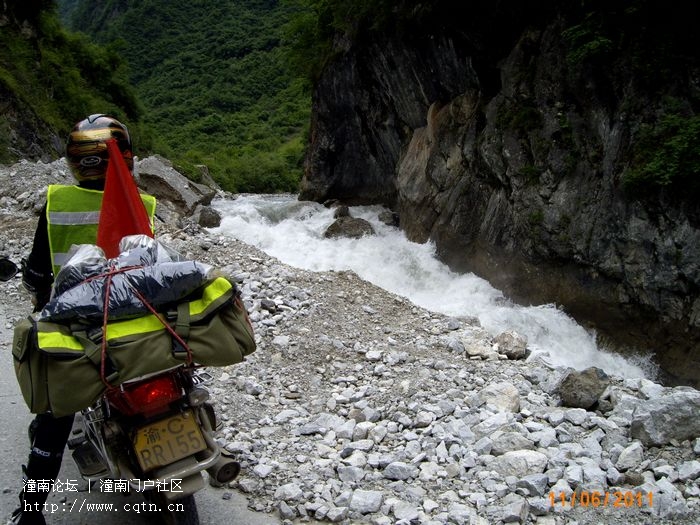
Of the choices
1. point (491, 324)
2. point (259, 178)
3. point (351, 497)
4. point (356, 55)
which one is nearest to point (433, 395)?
point (351, 497)

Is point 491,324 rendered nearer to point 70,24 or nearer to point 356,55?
point 356,55

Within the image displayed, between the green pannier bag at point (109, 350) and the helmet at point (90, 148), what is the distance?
1123mm

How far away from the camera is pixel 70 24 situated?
278 feet

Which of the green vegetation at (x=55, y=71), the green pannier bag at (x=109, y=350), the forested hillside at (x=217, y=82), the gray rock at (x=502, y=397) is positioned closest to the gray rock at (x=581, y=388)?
the gray rock at (x=502, y=397)

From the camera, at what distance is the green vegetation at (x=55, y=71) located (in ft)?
70.0

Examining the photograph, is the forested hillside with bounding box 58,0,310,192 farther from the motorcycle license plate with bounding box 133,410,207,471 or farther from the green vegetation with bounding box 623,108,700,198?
the motorcycle license plate with bounding box 133,410,207,471

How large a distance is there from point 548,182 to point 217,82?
61.5 meters

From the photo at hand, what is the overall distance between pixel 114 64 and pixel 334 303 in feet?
99.7

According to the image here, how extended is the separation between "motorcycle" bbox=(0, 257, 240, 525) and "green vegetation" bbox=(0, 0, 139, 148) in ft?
59.5

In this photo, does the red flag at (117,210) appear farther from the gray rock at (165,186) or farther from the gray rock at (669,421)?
the gray rock at (165,186)
